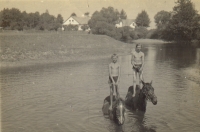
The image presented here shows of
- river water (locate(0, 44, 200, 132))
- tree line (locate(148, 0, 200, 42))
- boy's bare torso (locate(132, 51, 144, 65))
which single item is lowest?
river water (locate(0, 44, 200, 132))

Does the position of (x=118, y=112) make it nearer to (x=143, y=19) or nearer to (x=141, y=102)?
(x=141, y=102)

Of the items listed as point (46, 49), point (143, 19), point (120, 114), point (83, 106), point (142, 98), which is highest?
point (143, 19)

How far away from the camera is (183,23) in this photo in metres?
94.4

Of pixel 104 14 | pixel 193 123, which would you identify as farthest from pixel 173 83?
pixel 104 14

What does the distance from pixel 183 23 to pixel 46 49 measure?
6946 cm

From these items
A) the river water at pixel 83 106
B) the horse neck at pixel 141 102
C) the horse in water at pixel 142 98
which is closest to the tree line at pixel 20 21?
the river water at pixel 83 106

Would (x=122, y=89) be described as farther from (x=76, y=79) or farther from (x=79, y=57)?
(x=79, y=57)

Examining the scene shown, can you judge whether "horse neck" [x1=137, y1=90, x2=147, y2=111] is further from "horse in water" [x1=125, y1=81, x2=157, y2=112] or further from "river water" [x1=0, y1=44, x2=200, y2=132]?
"river water" [x1=0, y1=44, x2=200, y2=132]

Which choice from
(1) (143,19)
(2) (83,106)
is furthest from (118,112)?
(1) (143,19)

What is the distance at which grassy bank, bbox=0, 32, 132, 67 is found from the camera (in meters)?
32.6

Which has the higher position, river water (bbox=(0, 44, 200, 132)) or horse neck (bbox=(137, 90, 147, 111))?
horse neck (bbox=(137, 90, 147, 111))

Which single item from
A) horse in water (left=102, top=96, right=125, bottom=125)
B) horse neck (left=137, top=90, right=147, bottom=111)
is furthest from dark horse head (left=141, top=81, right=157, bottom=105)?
horse in water (left=102, top=96, right=125, bottom=125)

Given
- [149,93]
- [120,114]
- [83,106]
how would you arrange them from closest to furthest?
1. [120,114]
2. [149,93]
3. [83,106]

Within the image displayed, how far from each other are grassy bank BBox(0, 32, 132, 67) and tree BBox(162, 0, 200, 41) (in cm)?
5102
